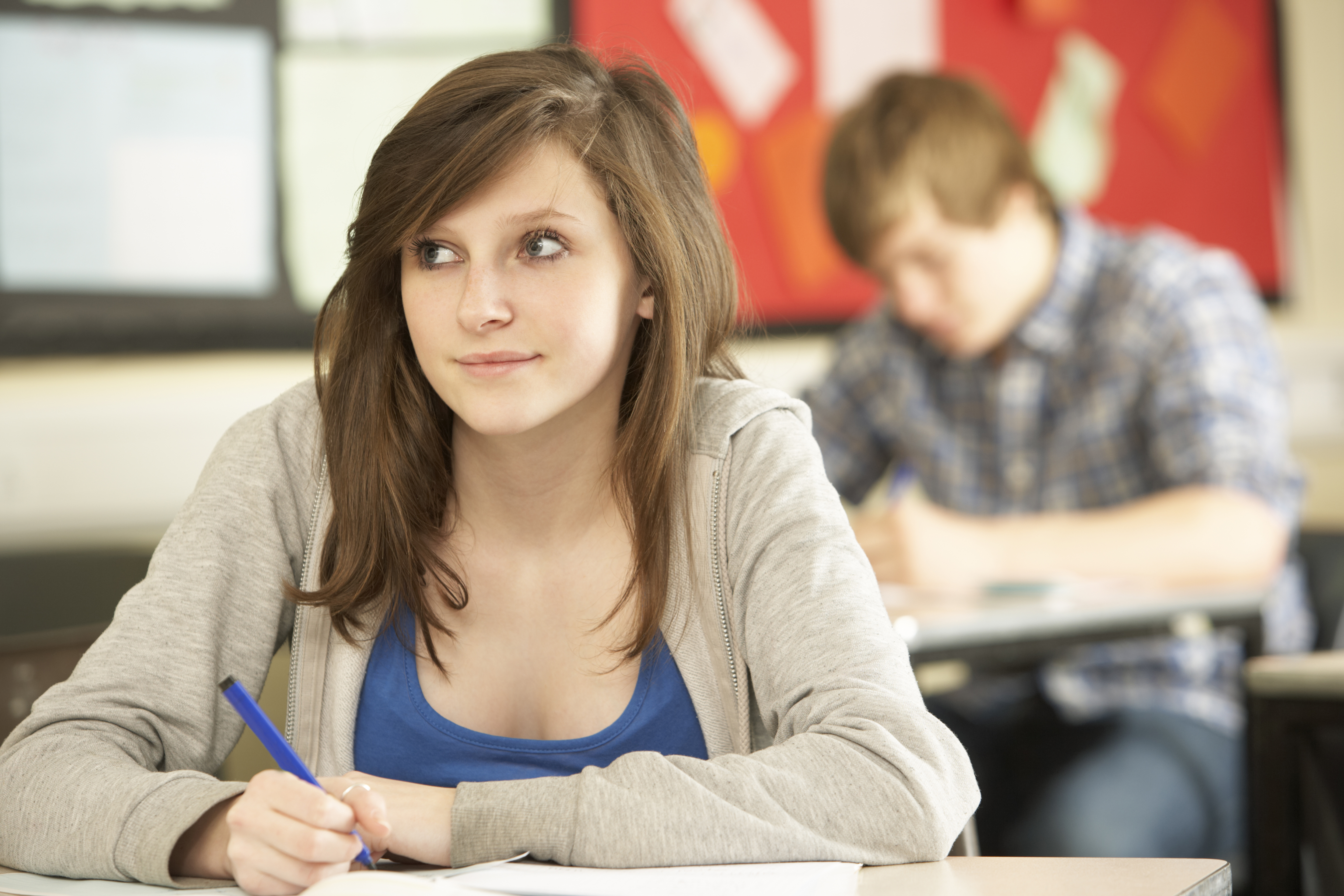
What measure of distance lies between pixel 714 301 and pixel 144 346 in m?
1.34

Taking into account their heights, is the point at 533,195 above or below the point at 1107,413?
above

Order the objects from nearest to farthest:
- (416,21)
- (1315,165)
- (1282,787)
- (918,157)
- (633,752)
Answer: (633,752)
(1282,787)
(918,157)
(416,21)
(1315,165)

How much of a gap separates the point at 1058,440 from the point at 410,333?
1368mm

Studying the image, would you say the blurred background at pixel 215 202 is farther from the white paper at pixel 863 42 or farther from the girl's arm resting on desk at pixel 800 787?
the girl's arm resting on desk at pixel 800 787

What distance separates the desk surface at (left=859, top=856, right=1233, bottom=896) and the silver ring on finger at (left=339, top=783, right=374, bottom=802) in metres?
0.29

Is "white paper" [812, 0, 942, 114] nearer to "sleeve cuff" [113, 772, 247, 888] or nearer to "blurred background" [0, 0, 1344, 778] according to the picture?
"blurred background" [0, 0, 1344, 778]

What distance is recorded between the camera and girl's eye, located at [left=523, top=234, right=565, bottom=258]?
3.12ft

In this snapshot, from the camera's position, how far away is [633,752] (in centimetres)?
85

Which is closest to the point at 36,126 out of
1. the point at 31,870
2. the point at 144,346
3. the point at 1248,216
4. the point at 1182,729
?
the point at 144,346

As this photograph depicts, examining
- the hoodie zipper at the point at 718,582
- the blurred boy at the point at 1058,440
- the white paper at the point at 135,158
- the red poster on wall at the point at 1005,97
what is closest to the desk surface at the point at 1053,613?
the blurred boy at the point at 1058,440

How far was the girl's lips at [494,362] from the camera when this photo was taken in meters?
0.95

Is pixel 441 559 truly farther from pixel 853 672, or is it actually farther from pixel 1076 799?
pixel 1076 799

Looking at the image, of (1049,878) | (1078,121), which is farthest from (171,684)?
(1078,121)

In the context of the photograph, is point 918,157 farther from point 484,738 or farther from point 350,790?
point 350,790
